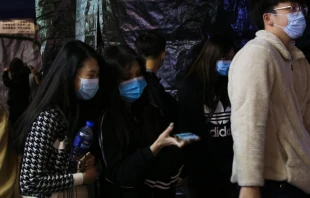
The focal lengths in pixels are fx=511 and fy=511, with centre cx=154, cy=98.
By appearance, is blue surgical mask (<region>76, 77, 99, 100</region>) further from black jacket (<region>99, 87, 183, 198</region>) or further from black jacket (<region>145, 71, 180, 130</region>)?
black jacket (<region>145, 71, 180, 130</region>)

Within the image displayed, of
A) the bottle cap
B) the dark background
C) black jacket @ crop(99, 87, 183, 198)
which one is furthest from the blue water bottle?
the dark background

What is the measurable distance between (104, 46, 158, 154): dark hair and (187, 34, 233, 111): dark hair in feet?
2.13

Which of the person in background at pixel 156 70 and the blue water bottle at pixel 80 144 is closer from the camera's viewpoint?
the blue water bottle at pixel 80 144

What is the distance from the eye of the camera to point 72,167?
2730 millimetres

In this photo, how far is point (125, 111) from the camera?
304cm

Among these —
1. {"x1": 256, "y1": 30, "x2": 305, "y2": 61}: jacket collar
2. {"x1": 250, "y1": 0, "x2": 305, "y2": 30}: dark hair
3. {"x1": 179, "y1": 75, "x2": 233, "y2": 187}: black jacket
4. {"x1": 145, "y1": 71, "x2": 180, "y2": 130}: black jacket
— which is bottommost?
{"x1": 179, "y1": 75, "x2": 233, "y2": 187}: black jacket

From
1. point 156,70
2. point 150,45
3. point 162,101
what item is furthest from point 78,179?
point 150,45

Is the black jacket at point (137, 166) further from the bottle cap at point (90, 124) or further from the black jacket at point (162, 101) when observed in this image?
the black jacket at point (162, 101)

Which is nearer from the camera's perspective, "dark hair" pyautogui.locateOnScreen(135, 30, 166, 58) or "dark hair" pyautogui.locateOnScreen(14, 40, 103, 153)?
"dark hair" pyautogui.locateOnScreen(14, 40, 103, 153)

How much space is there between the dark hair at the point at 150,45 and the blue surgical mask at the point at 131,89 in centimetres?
92

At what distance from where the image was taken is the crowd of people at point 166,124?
7.50 feet

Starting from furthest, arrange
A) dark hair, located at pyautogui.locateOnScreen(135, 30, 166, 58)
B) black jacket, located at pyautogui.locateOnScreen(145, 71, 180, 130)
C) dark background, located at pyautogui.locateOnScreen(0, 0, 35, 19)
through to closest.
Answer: dark background, located at pyautogui.locateOnScreen(0, 0, 35, 19) < dark hair, located at pyautogui.locateOnScreen(135, 30, 166, 58) < black jacket, located at pyautogui.locateOnScreen(145, 71, 180, 130)

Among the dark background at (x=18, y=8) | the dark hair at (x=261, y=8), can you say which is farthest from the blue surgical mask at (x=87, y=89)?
the dark background at (x=18, y=8)

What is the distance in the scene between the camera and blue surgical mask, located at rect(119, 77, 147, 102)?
10.00 ft
